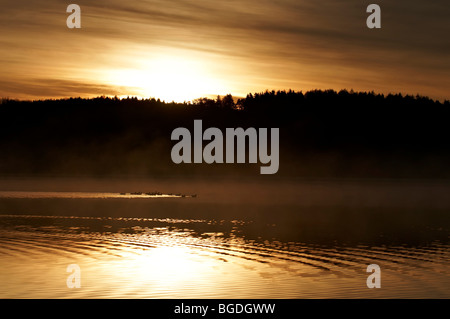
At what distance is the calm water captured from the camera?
2061cm

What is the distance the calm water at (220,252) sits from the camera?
2061cm

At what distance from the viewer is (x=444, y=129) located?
601 ft

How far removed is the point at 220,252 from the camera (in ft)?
92.5

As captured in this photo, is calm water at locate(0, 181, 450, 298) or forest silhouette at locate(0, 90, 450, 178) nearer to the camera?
calm water at locate(0, 181, 450, 298)

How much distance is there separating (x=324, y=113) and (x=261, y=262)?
176 meters

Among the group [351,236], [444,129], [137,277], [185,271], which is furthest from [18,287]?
[444,129]

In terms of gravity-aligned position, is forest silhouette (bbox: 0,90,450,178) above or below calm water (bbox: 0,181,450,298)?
above

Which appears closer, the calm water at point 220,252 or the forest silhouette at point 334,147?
the calm water at point 220,252

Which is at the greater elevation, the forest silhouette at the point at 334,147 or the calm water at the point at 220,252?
the forest silhouette at the point at 334,147
